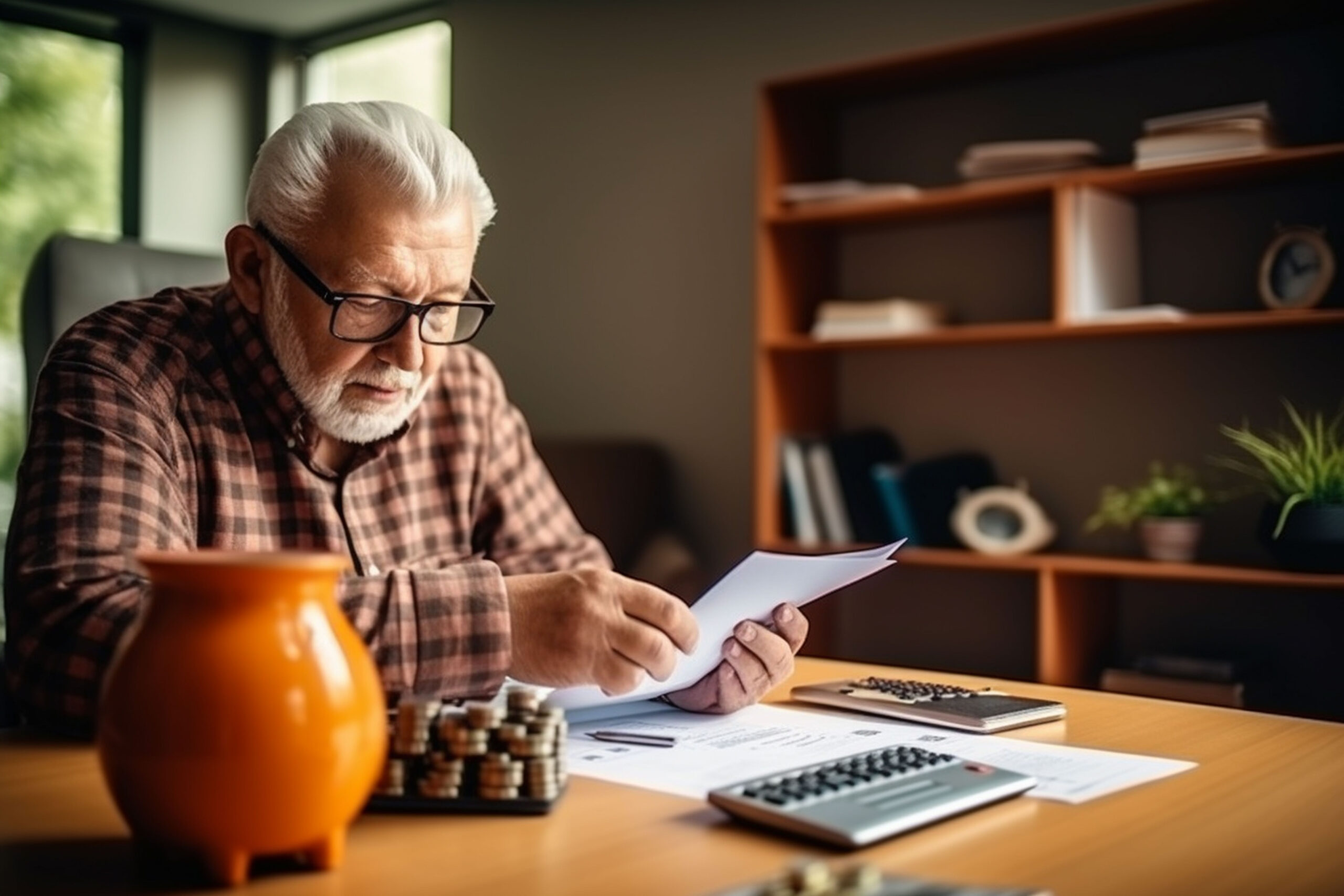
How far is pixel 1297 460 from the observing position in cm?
249

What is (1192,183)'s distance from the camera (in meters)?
2.77

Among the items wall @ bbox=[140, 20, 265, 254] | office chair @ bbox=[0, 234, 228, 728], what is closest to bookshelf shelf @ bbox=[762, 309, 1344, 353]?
office chair @ bbox=[0, 234, 228, 728]

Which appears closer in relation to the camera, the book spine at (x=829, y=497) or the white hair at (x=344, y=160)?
the white hair at (x=344, y=160)

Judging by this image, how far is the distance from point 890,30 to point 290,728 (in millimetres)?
2989

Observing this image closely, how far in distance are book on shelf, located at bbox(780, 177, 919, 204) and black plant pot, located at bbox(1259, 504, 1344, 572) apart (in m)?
1.05

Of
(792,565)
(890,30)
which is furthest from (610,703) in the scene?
(890,30)

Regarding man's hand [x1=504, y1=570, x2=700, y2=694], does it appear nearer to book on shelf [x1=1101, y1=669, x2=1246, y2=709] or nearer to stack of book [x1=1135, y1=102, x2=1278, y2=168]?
book on shelf [x1=1101, y1=669, x2=1246, y2=709]

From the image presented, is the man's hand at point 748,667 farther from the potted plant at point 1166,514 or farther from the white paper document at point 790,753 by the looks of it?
the potted plant at point 1166,514

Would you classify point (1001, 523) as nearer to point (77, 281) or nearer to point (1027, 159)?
point (1027, 159)

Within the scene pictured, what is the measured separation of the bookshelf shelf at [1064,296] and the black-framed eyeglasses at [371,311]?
5.25 feet

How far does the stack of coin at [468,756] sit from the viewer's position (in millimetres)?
899

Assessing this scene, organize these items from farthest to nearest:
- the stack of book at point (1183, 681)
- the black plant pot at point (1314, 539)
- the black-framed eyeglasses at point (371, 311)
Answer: the stack of book at point (1183, 681)
the black plant pot at point (1314, 539)
the black-framed eyeglasses at point (371, 311)

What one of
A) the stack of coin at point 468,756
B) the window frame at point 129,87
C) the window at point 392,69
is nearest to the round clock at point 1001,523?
the stack of coin at point 468,756

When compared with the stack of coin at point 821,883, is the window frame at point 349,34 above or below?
above
